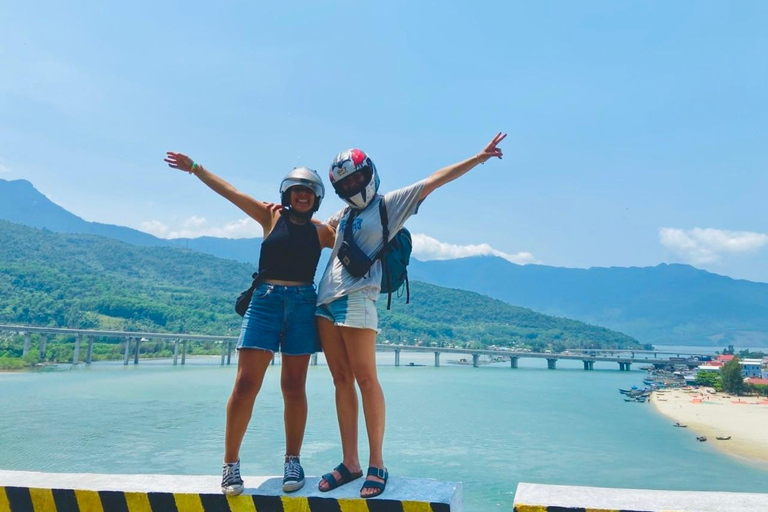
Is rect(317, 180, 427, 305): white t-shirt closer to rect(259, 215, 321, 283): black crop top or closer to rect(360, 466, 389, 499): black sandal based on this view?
rect(259, 215, 321, 283): black crop top

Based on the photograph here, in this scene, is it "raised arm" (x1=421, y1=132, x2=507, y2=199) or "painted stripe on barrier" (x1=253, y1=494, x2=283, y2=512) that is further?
"raised arm" (x1=421, y1=132, x2=507, y2=199)

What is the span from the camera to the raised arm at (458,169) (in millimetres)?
3152

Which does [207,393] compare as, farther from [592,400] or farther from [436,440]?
[592,400]

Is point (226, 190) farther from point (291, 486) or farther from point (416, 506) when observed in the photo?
point (416, 506)

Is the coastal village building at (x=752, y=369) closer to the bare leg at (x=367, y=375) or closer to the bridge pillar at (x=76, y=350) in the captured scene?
the bridge pillar at (x=76, y=350)

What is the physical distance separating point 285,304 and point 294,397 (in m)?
0.54

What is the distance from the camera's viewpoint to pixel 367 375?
9.59 feet

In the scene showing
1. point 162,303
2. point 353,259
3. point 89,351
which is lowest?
point 89,351

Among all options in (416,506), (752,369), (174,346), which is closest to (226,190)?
(416,506)

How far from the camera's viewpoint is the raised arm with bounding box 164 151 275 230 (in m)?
3.35

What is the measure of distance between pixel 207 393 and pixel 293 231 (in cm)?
4252

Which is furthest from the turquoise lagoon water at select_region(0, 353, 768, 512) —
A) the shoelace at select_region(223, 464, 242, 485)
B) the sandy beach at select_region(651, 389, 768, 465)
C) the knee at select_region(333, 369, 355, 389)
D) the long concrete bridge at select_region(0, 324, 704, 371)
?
the long concrete bridge at select_region(0, 324, 704, 371)

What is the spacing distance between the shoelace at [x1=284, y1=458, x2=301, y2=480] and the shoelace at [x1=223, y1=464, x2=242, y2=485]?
0.77ft


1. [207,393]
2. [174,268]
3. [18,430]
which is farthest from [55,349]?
[174,268]
